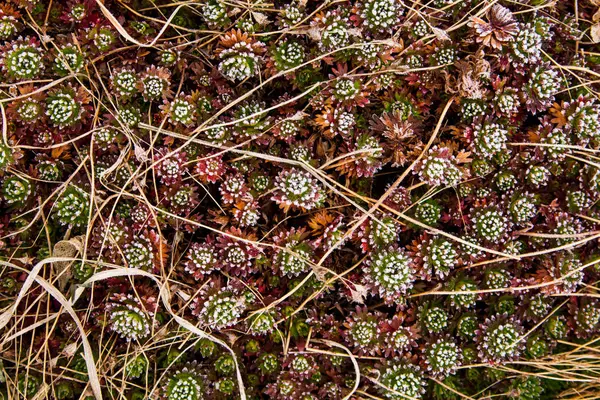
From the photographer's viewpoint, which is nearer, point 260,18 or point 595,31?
point 260,18

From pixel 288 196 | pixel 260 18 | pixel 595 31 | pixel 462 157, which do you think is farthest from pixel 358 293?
pixel 595 31

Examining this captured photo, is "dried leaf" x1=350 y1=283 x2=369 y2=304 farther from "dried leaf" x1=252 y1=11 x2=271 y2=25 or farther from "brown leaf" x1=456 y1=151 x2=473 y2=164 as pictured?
"dried leaf" x1=252 y1=11 x2=271 y2=25

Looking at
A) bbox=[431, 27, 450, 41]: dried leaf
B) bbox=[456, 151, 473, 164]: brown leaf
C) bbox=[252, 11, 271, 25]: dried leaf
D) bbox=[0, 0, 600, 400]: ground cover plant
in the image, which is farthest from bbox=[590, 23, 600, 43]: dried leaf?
bbox=[252, 11, 271, 25]: dried leaf

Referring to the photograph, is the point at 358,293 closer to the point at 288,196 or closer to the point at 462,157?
the point at 288,196

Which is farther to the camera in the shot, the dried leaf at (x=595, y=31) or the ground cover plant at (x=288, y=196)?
the dried leaf at (x=595, y=31)

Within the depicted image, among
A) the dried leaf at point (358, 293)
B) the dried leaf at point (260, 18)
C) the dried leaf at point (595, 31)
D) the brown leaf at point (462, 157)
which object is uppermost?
the dried leaf at point (260, 18)

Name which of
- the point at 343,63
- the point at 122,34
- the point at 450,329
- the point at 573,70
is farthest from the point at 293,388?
the point at 573,70

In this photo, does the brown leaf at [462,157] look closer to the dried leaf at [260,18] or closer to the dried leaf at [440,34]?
the dried leaf at [440,34]

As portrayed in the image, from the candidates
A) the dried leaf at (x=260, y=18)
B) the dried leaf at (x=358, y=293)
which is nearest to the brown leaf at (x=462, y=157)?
the dried leaf at (x=358, y=293)

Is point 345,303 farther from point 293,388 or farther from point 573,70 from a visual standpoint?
point 573,70
